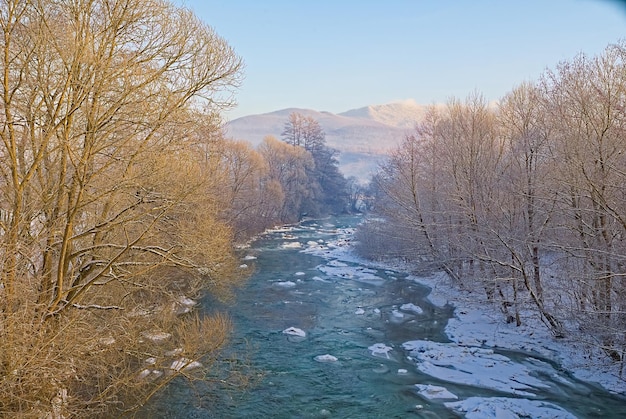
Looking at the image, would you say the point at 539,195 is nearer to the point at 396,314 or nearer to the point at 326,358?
the point at 396,314

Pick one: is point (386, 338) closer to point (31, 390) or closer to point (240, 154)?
point (31, 390)

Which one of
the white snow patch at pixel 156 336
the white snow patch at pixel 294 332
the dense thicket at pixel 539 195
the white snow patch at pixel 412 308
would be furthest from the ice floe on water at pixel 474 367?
the white snow patch at pixel 156 336

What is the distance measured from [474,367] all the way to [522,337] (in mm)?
3461

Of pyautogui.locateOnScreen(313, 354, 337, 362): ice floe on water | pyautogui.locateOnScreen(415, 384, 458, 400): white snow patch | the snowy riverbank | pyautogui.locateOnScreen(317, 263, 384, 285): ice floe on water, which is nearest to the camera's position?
the snowy riverbank

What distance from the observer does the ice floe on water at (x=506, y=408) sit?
9.28 m

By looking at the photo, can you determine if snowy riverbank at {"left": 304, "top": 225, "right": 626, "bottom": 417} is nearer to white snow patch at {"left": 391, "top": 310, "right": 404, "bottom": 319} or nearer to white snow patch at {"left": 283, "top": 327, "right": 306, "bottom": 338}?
white snow patch at {"left": 391, "top": 310, "right": 404, "bottom": 319}

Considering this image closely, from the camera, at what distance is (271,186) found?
43.2m

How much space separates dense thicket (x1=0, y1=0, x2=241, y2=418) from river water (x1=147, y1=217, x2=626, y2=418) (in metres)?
2.33

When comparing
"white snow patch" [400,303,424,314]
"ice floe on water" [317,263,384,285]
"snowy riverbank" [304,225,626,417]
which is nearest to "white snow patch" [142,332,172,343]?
"snowy riverbank" [304,225,626,417]

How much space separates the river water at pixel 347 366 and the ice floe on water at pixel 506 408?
0.15ft

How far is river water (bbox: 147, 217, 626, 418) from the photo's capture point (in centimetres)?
970

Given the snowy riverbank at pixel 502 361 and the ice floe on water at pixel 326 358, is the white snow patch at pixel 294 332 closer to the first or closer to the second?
the ice floe on water at pixel 326 358

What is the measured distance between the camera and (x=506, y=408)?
376 inches

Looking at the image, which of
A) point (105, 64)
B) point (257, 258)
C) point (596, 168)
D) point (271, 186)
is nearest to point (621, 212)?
point (596, 168)
